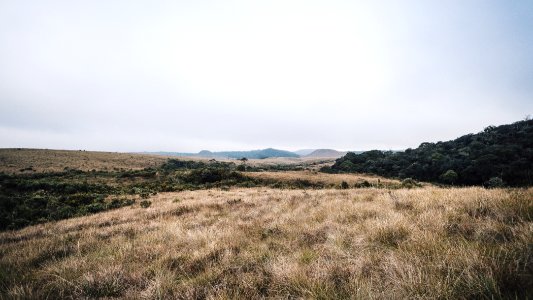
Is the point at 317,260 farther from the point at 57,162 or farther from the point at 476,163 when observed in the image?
the point at 57,162

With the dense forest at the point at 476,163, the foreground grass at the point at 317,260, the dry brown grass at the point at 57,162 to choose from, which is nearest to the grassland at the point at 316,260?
the foreground grass at the point at 317,260

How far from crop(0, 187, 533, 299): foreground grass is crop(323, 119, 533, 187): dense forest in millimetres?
33662

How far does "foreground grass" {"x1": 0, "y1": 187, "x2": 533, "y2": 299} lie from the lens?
2584 mm

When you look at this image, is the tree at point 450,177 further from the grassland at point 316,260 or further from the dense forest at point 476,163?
the grassland at point 316,260

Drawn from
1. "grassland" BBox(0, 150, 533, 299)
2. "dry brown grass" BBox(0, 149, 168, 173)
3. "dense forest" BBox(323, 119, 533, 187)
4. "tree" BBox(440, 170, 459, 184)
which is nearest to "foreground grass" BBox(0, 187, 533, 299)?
"grassland" BBox(0, 150, 533, 299)

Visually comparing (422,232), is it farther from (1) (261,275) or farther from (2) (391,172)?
(2) (391,172)

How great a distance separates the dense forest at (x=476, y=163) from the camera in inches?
1453

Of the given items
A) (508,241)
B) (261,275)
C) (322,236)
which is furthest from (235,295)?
(508,241)

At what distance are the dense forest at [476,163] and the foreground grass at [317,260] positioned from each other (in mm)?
33662

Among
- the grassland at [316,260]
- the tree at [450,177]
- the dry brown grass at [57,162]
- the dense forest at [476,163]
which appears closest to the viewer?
the grassland at [316,260]

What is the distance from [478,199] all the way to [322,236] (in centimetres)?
374

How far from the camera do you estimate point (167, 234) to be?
6629 millimetres

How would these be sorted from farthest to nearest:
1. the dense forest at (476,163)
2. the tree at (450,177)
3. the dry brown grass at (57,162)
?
the dry brown grass at (57,162)
the tree at (450,177)
the dense forest at (476,163)

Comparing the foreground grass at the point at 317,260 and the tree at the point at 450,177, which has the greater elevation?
the foreground grass at the point at 317,260
